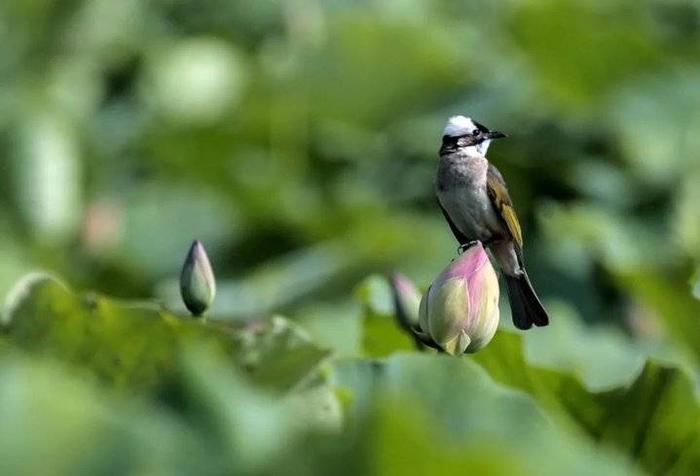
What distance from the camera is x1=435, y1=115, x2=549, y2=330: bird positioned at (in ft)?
4.00

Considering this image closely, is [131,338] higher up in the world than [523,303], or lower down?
lower down

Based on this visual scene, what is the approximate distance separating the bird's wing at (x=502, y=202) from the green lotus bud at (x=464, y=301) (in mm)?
35

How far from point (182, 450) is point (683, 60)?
3.32 m

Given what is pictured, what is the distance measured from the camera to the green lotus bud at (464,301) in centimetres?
119

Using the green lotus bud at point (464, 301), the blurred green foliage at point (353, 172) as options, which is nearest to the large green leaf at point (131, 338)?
the blurred green foliage at point (353, 172)

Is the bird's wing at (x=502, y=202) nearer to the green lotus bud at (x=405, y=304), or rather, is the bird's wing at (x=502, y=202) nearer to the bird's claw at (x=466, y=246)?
the bird's claw at (x=466, y=246)

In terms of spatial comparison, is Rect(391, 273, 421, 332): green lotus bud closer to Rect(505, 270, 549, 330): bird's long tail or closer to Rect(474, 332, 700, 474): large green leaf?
Rect(474, 332, 700, 474): large green leaf

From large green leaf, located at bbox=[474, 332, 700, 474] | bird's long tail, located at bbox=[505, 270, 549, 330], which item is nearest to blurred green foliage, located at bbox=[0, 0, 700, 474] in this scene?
large green leaf, located at bbox=[474, 332, 700, 474]

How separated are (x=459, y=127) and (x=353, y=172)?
2912 mm

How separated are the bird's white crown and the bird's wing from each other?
0.13 ft

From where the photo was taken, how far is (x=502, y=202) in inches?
48.4

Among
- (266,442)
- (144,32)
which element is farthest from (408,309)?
(144,32)

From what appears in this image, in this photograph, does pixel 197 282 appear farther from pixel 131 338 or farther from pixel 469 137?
pixel 469 137

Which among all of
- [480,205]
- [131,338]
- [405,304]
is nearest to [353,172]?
[405,304]
